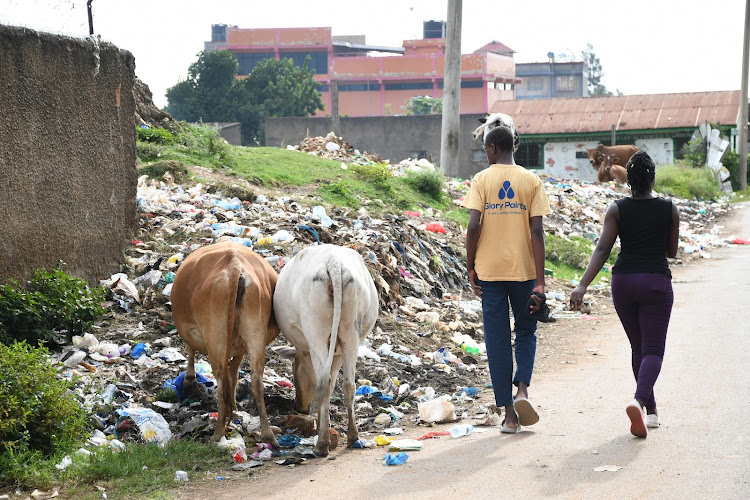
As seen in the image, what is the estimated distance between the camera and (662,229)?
17.6ft

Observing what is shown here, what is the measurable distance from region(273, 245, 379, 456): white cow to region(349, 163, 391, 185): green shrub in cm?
962

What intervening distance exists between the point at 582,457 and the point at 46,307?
451cm

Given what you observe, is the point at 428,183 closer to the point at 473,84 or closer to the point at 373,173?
the point at 373,173

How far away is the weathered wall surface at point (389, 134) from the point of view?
3744cm

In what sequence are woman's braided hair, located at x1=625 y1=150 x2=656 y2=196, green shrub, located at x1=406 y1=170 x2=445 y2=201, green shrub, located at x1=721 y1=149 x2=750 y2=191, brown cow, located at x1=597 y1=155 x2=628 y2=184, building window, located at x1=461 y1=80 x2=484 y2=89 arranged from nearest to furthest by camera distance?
woman's braided hair, located at x1=625 y1=150 x2=656 y2=196, green shrub, located at x1=406 y1=170 x2=445 y2=201, brown cow, located at x1=597 y1=155 x2=628 y2=184, green shrub, located at x1=721 y1=149 x2=750 y2=191, building window, located at x1=461 y1=80 x2=484 y2=89

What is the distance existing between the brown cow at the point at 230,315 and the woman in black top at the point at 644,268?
2098 mm

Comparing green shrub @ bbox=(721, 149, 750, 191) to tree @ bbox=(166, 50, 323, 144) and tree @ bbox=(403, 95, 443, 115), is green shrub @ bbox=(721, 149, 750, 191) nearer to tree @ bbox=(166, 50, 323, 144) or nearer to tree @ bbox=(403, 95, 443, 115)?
tree @ bbox=(403, 95, 443, 115)

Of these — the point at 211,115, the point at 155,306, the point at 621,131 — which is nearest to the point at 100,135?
the point at 155,306

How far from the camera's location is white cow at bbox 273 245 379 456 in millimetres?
5383

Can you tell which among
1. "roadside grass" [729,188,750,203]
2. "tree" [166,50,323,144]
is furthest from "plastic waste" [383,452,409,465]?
"tree" [166,50,323,144]

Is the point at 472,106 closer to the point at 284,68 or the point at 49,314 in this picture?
the point at 284,68

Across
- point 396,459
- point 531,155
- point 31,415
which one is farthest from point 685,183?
Result: point 31,415

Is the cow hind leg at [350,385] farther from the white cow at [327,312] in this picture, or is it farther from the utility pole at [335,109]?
the utility pole at [335,109]

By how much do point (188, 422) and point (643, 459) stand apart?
9.96 feet
